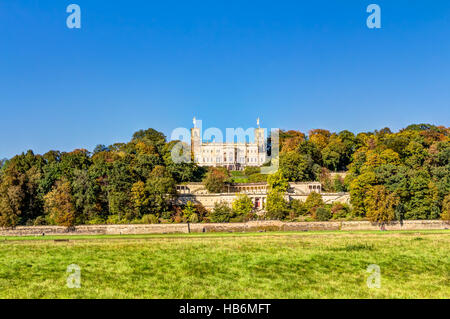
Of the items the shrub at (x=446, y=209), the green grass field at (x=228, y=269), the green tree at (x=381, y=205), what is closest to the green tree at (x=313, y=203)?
the green tree at (x=381, y=205)

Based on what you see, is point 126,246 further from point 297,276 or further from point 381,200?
point 381,200

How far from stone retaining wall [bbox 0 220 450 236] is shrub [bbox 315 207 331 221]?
10.5ft

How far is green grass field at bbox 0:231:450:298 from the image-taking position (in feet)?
43.1

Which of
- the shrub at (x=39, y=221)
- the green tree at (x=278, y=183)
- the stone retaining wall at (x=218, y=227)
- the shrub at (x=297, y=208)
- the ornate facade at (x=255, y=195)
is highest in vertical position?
the green tree at (x=278, y=183)

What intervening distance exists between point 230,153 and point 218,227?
2308 inches

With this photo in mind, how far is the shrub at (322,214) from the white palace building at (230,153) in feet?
166

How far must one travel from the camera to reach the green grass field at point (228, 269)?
13.1 metres

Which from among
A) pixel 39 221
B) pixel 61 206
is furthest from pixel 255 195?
pixel 39 221

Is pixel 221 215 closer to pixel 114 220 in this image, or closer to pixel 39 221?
pixel 114 220

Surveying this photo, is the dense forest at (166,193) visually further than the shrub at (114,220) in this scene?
No

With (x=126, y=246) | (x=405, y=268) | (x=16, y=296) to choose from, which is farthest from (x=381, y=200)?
(x=16, y=296)

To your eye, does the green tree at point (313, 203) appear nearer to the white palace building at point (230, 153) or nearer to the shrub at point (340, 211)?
the shrub at point (340, 211)

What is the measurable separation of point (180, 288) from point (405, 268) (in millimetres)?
8428

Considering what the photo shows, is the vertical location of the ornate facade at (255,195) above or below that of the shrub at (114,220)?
above
